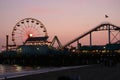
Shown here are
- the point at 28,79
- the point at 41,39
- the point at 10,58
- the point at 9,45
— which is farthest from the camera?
the point at 9,45

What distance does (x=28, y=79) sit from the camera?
16875 millimetres

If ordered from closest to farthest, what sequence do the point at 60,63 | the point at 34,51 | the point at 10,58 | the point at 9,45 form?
the point at 60,63 → the point at 10,58 → the point at 34,51 → the point at 9,45

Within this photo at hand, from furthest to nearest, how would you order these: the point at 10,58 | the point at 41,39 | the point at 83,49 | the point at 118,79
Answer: the point at 83,49, the point at 41,39, the point at 10,58, the point at 118,79

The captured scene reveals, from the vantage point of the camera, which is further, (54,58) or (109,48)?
(109,48)

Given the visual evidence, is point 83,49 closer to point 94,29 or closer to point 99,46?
point 99,46

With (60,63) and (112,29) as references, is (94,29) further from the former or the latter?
(60,63)

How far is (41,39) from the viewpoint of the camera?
102875 millimetres

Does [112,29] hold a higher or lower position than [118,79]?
higher

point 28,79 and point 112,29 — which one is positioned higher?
point 112,29

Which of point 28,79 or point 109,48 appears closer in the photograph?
point 28,79

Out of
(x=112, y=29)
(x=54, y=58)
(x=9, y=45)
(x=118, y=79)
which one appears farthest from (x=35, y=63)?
(x=118, y=79)

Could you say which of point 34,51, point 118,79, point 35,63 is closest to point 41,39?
point 34,51

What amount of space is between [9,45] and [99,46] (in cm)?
3438

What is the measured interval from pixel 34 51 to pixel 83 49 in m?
24.6
